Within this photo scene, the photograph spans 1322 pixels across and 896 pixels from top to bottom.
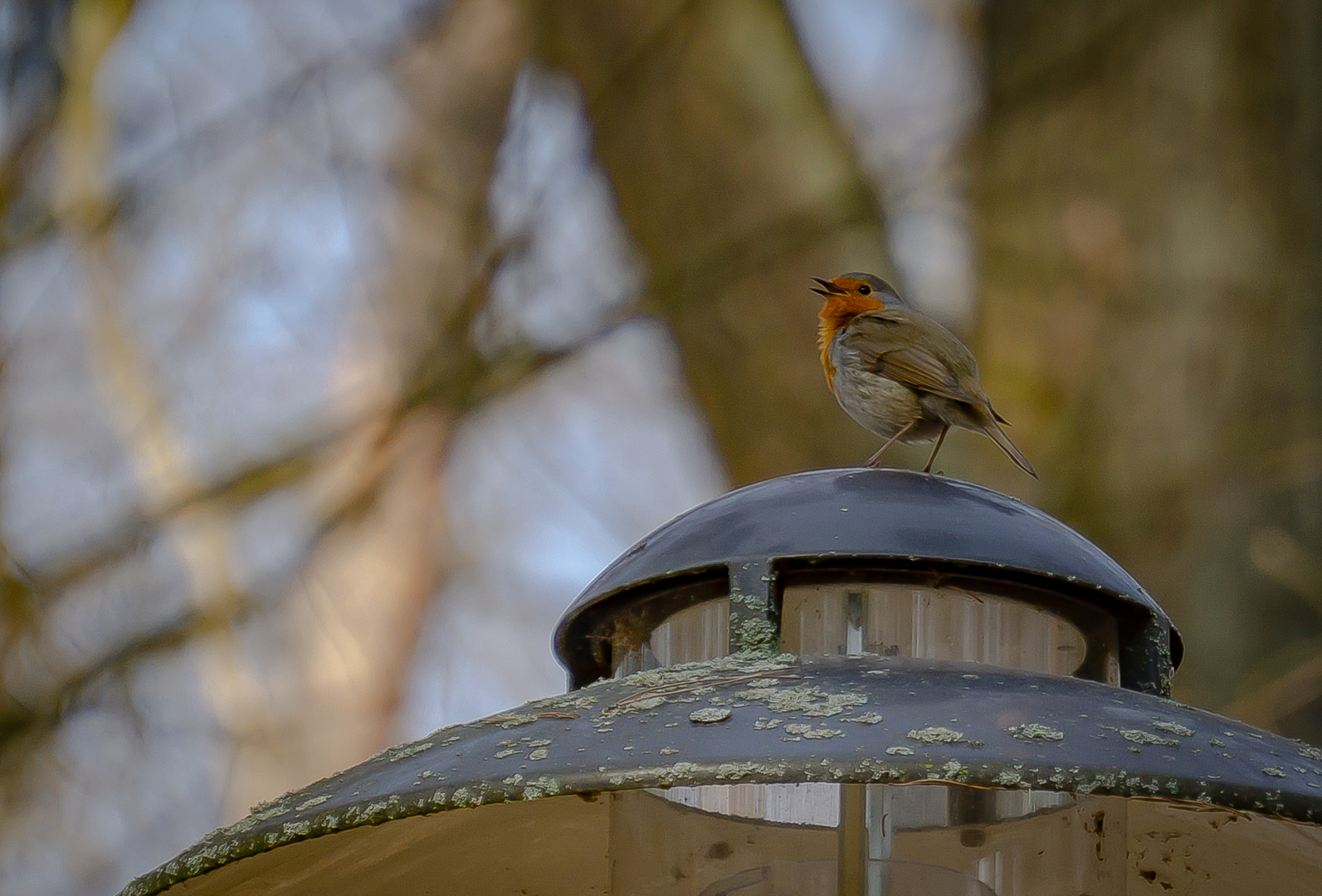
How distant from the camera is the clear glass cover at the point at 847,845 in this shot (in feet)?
5.06

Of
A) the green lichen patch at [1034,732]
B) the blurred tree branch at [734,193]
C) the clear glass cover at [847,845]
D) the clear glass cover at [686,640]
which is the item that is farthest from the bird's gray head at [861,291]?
the green lichen patch at [1034,732]

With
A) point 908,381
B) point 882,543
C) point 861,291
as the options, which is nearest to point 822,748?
point 882,543

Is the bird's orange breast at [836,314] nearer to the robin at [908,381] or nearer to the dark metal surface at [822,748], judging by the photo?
the robin at [908,381]

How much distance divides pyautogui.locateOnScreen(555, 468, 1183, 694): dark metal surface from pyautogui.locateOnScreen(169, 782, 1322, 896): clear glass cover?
0.15m

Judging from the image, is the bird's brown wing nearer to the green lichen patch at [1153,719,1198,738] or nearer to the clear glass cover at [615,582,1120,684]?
the clear glass cover at [615,582,1120,684]

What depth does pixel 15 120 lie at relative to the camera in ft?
21.0

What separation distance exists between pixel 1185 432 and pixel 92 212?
3829 millimetres

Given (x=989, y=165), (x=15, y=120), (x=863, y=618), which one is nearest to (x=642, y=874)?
(x=863, y=618)

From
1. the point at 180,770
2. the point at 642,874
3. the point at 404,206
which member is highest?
the point at 404,206

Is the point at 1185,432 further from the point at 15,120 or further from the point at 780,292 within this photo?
the point at 15,120

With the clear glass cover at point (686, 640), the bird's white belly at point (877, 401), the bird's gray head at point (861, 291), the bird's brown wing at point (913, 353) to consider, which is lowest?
the clear glass cover at point (686, 640)

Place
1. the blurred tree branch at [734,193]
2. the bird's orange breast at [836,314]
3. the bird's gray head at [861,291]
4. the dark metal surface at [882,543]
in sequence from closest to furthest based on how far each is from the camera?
the dark metal surface at [882,543], the bird's orange breast at [836,314], the bird's gray head at [861,291], the blurred tree branch at [734,193]

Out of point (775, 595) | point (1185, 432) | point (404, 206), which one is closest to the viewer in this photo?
point (775, 595)

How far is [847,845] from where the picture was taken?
156 centimetres
